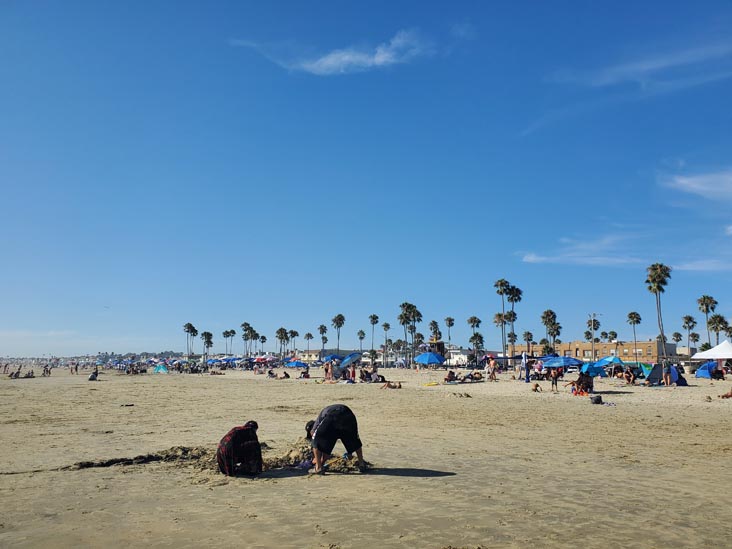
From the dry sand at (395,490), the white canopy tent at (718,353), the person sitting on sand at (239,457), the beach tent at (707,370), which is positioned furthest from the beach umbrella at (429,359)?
the person sitting on sand at (239,457)

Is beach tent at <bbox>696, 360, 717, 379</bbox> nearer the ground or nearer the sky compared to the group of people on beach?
nearer the ground

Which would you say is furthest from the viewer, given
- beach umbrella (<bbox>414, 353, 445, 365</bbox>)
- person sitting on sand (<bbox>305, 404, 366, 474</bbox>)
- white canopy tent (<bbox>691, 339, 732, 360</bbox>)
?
beach umbrella (<bbox>414, 353, 445, 365</bbox>)

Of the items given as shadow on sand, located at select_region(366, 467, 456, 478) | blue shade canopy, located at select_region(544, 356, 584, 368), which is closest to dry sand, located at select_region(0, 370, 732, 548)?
shadow on sand, located at select_region(366, 467, 456, 478)

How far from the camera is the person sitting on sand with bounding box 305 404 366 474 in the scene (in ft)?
32.2

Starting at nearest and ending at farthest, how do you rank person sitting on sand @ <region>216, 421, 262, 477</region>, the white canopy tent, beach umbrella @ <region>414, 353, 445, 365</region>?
person sitting on sand @ <region>216, 421, 262, 477</region> < the white canopy tent < beach umbrella @ <region>414, 353, 445, 365</region>

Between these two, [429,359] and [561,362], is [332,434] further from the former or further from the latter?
[429,359]

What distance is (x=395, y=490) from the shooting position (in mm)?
8594

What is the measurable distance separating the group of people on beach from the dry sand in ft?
1.02

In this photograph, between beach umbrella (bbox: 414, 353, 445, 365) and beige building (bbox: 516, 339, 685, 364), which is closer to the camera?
beach umbrella (bbox: 414, 353, 445, 365)

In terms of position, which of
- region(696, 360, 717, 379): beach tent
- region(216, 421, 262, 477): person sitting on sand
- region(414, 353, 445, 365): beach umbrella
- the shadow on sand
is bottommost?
region(696, 360, 717, 379): beach tent

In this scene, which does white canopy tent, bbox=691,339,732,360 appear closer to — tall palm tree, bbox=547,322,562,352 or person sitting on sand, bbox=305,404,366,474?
person sitting on sand, bbox=305,404,366,474

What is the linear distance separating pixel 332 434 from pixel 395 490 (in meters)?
1.74

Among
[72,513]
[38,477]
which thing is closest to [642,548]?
[72,513]

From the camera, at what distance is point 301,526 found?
22.1 feet
